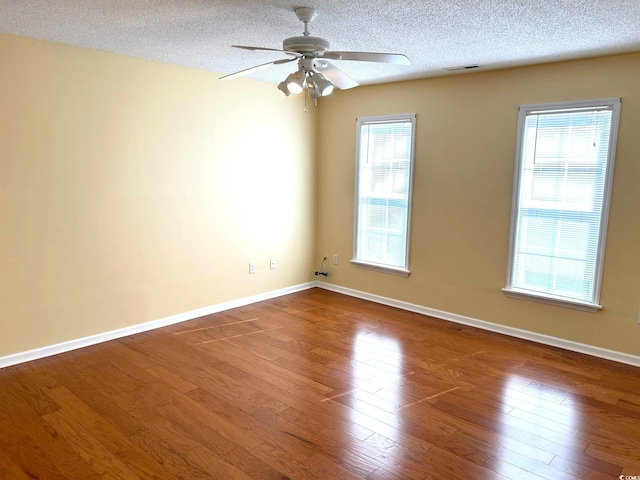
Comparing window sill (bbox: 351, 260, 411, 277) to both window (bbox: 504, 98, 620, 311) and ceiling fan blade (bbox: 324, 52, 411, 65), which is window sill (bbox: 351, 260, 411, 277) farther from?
ceiling fan blade (bbox: 324, 52, 411, 65)

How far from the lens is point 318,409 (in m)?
2.85

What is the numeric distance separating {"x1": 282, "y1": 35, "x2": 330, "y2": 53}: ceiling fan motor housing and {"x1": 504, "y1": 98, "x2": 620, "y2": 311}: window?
2109 mm

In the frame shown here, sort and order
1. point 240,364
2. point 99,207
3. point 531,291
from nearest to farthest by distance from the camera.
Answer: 1. point 240,364
2. point 99,207
3. point 531,291

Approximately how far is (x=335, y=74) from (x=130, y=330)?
8.95 feet

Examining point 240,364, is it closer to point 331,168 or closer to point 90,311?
point 90,311

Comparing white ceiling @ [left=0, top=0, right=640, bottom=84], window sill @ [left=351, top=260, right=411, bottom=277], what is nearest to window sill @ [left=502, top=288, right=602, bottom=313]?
window sill @ [left=351, top=260, right=411, bottom=277]

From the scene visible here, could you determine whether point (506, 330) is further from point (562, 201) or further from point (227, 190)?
point (227, 190)

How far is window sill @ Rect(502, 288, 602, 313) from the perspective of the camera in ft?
12.2

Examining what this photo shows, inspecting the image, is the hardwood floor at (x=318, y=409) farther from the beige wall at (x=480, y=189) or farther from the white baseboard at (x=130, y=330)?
the beige wall at (x=480, y=189)

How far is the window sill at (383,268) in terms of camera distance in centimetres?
489

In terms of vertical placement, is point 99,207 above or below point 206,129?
below

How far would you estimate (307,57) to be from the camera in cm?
272

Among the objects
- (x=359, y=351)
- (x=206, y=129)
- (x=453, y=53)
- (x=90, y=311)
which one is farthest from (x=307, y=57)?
(x=90, y=311)

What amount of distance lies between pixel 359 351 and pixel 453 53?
2.42m
